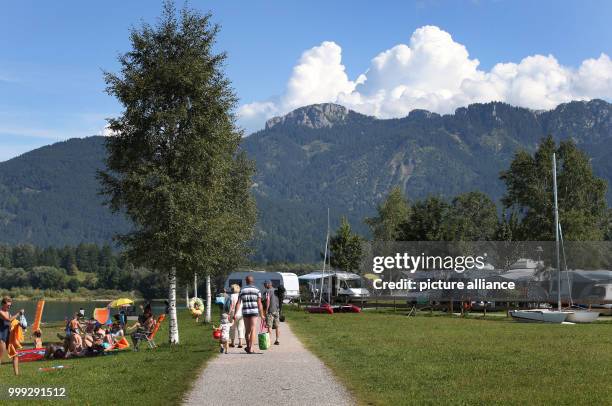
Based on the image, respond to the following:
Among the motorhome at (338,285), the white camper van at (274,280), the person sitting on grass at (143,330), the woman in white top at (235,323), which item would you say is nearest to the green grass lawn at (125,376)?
the person sitting on grass at (143,330)

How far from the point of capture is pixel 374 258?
186ft

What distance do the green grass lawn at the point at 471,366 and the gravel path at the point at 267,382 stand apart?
0.50 m

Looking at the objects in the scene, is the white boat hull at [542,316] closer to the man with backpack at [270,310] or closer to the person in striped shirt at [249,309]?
the man with backpack at [270,310]

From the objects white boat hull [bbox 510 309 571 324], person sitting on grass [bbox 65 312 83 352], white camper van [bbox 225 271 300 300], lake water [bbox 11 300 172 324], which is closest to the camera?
person sitting on grass [bbox 65 312 83 352]

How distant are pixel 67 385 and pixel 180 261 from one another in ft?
35.9

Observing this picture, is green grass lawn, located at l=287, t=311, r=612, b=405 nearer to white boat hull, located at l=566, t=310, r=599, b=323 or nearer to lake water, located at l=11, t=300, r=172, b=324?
white boat hull, located at l=566, t=310, r=599, b=323

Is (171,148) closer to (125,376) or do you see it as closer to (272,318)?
(272,318)

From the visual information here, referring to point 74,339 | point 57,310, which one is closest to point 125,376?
point 74,339

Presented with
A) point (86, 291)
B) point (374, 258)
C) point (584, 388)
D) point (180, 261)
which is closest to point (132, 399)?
point (584, 388)

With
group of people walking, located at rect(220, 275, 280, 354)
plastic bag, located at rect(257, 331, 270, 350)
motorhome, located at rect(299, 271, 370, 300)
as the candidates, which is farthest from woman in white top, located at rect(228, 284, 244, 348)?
motorhome, located at rect(299, 271, 370, 300)

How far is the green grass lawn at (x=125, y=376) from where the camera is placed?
13.4 meters

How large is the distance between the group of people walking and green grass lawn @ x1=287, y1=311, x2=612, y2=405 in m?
1.67

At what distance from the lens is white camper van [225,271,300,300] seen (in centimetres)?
6619

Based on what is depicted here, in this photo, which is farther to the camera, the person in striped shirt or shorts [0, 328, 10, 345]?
the person in striped shirt
